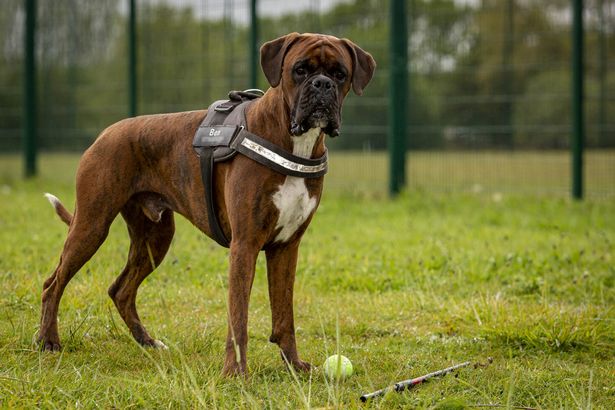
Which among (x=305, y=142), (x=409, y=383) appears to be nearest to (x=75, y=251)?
(x=305, y=142)

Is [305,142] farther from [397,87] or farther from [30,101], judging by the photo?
[30,101]

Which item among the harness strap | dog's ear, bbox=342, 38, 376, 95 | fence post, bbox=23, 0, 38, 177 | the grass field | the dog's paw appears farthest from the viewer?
fence post, bbox=23, 0, 38, 177

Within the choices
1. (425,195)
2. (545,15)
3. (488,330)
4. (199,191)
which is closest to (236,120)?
(199,191)

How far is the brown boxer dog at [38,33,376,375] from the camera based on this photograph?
4086 mm

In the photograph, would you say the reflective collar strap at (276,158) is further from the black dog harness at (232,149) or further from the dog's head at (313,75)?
the dog's head at (313,75)

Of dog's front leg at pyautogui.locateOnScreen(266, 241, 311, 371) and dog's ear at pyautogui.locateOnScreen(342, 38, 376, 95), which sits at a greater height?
dog's ear at pyautogui.locateOnScreen(342, 38, 376, 95)

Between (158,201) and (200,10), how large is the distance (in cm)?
872

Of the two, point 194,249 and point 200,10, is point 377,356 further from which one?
point 200,10

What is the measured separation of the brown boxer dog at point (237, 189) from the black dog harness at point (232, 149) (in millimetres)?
39

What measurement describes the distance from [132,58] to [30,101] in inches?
97.7

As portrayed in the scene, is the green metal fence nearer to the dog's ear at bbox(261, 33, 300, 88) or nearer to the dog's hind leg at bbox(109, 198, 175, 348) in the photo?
the dog's hind leg at bbox(109, 198, 175, 348)

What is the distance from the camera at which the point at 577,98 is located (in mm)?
10438

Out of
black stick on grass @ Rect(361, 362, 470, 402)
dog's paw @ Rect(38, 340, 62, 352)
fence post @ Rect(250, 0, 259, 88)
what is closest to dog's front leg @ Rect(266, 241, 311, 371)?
black stick on grass @ Rect(361, 362, 470, 402)

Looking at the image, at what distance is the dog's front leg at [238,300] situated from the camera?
13.6 feet
